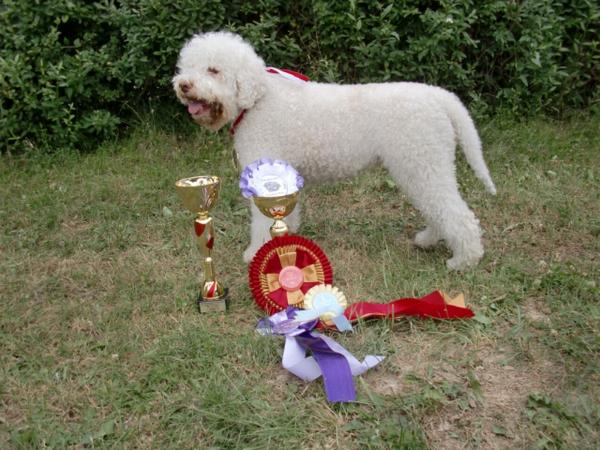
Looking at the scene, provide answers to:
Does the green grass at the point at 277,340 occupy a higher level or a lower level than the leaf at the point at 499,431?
lower

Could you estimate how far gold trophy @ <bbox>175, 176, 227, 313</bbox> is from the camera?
2804 mm

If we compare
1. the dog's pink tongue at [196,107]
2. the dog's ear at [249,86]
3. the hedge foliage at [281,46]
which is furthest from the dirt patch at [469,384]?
the hedge foliage at [281,46]

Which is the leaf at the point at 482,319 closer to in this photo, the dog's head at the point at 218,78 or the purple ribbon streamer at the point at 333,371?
the purple ribbon streamer at the point at 333,371

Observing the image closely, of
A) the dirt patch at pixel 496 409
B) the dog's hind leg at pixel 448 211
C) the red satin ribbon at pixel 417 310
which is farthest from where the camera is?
the dog's hind leg at pixel 448 211

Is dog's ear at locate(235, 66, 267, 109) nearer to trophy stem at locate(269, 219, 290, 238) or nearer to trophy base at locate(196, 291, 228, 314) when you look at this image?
trophy stem at locate(269, 219, 290, 238)

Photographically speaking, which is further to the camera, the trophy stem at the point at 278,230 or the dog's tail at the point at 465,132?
the dog's tail at the point at 465,132

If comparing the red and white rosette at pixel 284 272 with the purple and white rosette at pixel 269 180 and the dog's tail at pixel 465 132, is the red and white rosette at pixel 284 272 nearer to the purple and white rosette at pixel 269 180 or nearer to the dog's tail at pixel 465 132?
the purple and white rosette at pixel 269 180

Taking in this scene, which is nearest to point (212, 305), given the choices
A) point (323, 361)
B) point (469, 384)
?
point (323, 361)

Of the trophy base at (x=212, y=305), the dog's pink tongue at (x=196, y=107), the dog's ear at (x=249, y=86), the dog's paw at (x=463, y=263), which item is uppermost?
the dog's ear at (x=249, y=86)

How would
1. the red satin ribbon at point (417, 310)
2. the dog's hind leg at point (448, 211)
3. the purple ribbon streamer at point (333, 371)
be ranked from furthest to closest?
the dog's hind leg at point (448, 211), the red satin ribbon at point (417, 310), the purple ribbon streamer at point (333, 371)

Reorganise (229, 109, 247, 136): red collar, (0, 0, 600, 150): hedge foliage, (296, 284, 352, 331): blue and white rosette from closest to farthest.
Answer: (296, 284, 352, 331): blue and white rosette → (229, 109, 247, 136): red collar → (0, 0, 600, 150): hedge foliage

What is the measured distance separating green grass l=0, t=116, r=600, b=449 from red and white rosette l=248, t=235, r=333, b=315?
0.15 metres

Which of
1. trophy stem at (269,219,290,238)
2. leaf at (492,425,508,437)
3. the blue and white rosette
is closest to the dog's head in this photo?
trophy stem at (269,219,290,238)

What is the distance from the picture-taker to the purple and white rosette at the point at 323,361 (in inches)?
91.0
